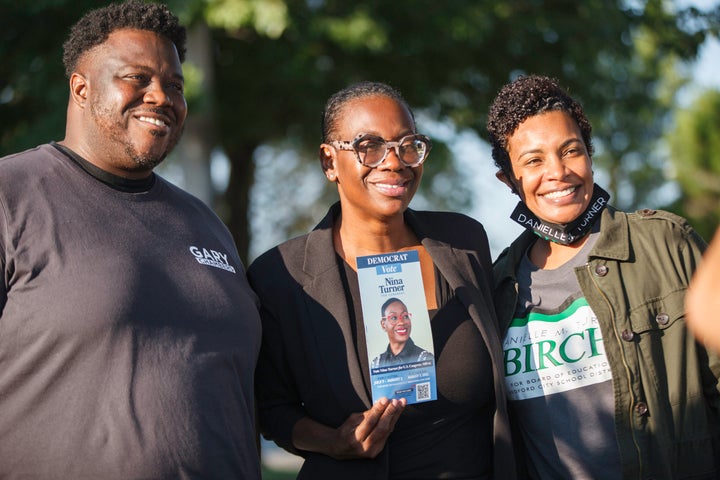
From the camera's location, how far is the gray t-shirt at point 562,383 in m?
3.32

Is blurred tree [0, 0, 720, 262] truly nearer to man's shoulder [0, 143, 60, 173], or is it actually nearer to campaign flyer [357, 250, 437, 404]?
man's shoulder [0, 143, 60, 173]

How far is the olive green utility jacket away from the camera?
10.6 feet

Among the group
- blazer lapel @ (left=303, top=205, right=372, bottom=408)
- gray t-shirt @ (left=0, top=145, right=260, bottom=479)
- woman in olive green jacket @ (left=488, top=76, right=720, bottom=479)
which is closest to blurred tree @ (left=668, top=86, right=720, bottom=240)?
woman in olive green jacket @ (left=488, top=76, right=720, bottom=479)

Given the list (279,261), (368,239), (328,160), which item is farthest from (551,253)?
(279,261)

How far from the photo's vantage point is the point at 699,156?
49.4ft

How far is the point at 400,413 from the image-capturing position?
3189 mm

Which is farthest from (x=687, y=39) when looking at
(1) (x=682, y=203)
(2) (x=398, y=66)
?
(1) (x=682, y=203)

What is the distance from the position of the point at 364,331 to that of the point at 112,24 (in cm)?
156

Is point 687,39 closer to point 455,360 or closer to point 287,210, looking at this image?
point 455,360

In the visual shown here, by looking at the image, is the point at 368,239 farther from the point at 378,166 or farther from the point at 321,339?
the point at 321,339

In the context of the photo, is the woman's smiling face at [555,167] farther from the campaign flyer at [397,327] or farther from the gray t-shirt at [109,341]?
the gray t-shirt at [109,341]

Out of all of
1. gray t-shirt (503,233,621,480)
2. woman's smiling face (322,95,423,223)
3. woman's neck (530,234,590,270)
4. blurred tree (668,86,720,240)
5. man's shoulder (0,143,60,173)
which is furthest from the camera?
blurred tree (668,86,720,240)

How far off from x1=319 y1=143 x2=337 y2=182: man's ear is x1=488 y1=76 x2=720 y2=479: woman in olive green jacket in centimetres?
78

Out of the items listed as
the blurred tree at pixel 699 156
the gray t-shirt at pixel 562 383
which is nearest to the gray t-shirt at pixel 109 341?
the gray t-shirt at pixel 562 383
